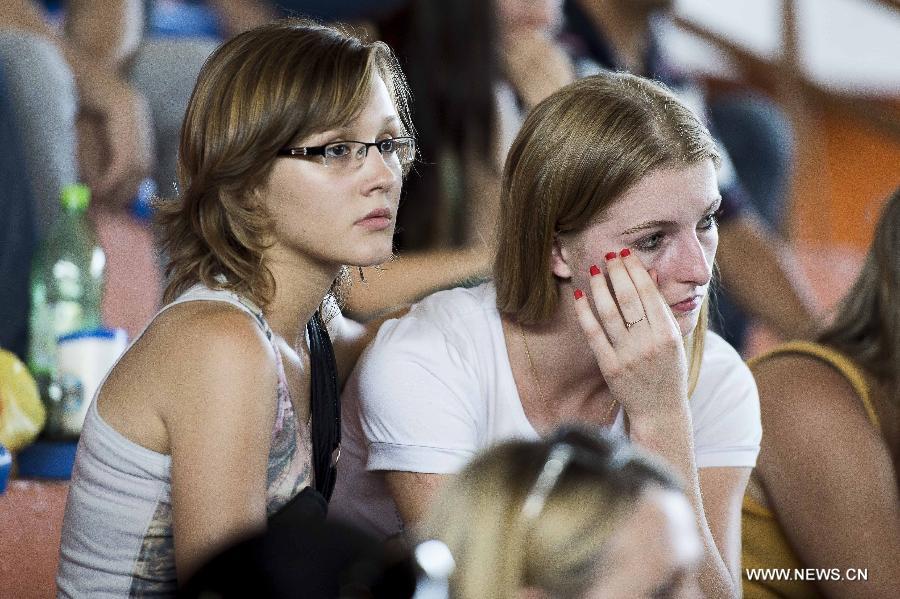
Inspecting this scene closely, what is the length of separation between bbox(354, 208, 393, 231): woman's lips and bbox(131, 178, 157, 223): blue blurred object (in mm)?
1272

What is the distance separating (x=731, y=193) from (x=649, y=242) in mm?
1174

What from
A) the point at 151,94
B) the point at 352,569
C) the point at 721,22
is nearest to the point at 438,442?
the point at 352,569

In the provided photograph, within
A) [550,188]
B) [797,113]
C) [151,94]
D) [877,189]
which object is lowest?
[877,189]

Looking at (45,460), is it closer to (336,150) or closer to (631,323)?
(336,150)

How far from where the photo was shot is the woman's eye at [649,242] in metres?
1.32

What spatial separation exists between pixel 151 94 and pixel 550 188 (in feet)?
4.83

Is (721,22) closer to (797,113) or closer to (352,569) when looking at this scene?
(797,113)

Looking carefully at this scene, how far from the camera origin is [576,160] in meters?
1.30

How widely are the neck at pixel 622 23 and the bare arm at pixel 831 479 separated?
1233 mm

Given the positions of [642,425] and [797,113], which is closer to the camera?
[642,425]

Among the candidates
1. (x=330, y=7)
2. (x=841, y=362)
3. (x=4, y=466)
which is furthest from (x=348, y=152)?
(x=330, y=7)

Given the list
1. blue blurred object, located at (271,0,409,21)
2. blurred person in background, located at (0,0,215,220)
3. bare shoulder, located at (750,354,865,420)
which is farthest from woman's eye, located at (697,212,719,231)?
blue blurred object, located at (271,0,409,21)

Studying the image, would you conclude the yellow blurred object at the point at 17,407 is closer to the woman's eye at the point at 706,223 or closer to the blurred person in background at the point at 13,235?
the blurred person in background at the point at 13,235

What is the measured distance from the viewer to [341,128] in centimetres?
125
